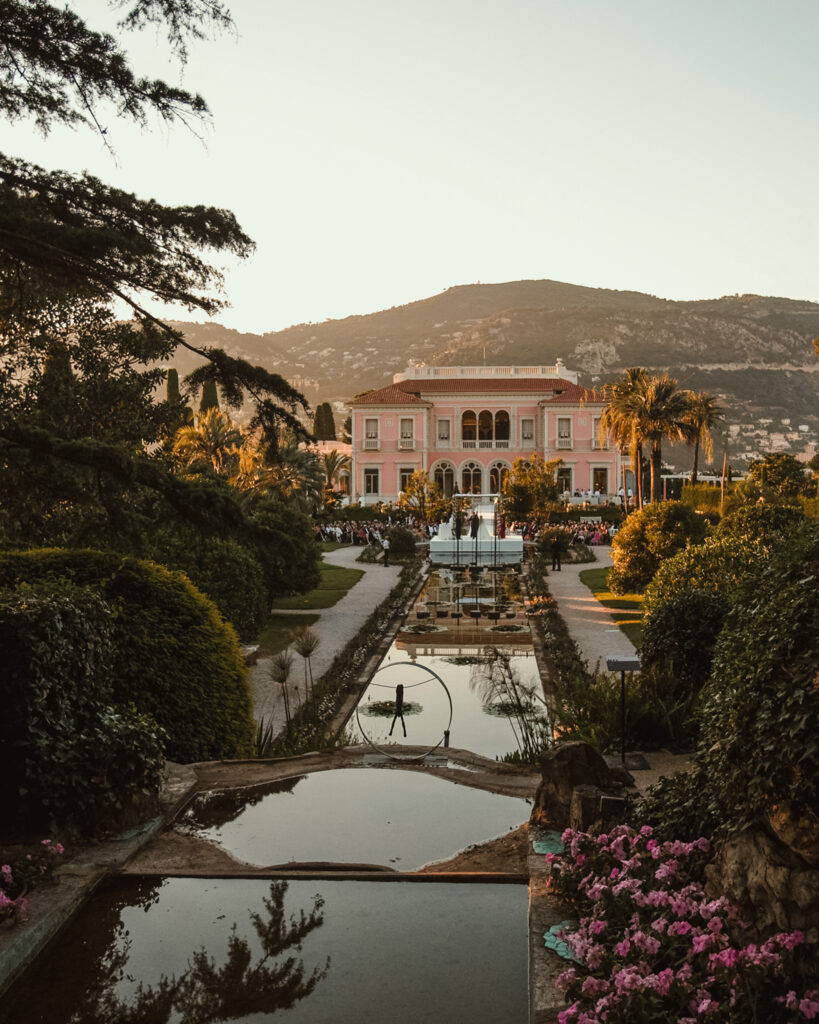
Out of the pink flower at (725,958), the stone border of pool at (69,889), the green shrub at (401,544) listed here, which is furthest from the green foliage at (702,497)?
the pink flower at (725,958)

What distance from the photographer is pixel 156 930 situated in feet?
16.0

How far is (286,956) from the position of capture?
14.9 ft

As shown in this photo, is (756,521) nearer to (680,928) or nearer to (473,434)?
(680,928)

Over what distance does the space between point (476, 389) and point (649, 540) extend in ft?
125

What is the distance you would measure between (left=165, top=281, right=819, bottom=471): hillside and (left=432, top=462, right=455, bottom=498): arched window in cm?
5167

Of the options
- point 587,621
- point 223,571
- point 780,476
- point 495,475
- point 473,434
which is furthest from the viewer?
point 473,434

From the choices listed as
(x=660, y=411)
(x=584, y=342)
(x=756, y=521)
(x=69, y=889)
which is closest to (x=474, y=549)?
(x=660, y=411)

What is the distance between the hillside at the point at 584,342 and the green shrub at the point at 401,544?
74986 mm

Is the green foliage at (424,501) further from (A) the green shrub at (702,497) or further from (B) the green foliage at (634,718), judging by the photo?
(B) the green foliage at (634,718)

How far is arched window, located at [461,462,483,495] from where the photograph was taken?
57812 mm

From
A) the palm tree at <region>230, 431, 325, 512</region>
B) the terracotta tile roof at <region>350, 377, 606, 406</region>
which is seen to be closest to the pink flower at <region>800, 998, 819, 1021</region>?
the palm tree at <region>230, 431, 325, 512</region>

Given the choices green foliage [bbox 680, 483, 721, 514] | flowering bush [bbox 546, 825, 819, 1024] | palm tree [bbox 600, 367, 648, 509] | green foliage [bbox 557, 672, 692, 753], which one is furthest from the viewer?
green foliage [bbox 680, 483, 721, 514]

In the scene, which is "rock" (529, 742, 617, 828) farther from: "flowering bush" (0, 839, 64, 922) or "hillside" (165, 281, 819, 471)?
"hillside" (165, 281, 819, 471)

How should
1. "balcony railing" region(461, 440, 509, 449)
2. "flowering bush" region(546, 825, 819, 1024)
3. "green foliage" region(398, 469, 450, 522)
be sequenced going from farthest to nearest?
"balcony railing" region(461, 440, 509, 449)
"green foliage" region(398, 469, 450, 522)
"flowering bush" region(546, 825, 819, 1024)
